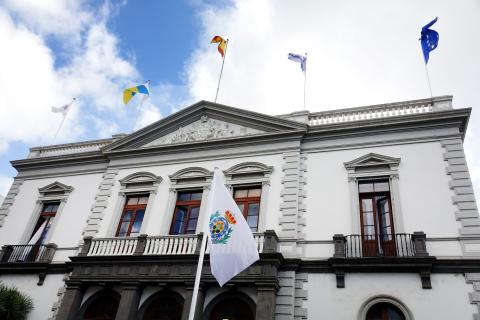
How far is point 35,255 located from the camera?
17078mm

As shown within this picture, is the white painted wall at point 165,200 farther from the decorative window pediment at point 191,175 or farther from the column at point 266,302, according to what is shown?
the column at point 266,302

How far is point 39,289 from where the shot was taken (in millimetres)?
16031

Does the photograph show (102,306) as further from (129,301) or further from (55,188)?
(55,188)

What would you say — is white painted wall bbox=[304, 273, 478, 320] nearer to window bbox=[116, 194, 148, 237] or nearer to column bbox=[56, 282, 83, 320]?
window bbox=[116, 194, 148, 237]

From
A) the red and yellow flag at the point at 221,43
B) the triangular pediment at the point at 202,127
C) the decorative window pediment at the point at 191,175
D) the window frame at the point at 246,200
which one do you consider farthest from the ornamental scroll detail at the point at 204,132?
the red and yellow flag at the point at 221,43

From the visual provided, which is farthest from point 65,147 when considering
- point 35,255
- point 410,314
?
point 410,314

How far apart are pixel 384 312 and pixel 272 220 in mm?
4550

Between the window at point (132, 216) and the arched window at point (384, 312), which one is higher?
the window at point (132, 216)

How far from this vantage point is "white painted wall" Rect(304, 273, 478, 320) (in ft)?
36.7

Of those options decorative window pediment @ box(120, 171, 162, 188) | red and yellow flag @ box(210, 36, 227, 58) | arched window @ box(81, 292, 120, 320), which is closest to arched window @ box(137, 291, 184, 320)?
arched window @ box(81, 292, 120, 320)

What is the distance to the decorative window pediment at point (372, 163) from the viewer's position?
14086 millimetres

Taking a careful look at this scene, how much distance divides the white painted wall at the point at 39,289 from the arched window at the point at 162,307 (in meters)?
4.19

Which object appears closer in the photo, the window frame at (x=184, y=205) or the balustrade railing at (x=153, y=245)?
the balustrade railing at (x=153, y=245)

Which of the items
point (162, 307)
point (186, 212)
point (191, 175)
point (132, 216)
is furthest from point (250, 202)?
point (132, 216)
